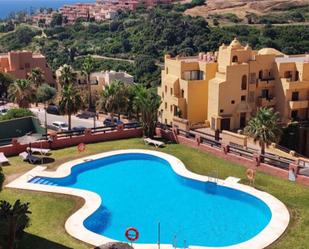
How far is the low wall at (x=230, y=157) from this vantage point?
34.6m

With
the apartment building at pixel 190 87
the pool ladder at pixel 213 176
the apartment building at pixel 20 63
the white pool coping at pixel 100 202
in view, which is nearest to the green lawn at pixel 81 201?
the pool ladder at pixel 213 176

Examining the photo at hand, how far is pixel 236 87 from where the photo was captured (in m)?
49.4

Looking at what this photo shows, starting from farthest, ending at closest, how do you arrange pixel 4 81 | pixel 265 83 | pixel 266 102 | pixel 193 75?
pixel 4 81
pixel 193 75
pixel 266 102
pixel 265 83

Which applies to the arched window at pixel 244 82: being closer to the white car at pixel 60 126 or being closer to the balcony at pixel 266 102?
the balcony at pixel 266 102

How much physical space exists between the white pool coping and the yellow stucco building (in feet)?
36.4

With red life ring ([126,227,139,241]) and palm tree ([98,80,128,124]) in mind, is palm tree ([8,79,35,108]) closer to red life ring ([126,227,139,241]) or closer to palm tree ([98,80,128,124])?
palm tree ([98,80,128,124])

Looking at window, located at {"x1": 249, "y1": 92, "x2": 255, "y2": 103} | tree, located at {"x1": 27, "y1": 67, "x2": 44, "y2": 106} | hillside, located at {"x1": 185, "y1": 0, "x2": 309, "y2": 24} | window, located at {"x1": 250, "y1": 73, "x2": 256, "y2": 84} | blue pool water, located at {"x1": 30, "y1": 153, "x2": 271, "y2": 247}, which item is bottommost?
blue pool water, located at {"x1": 30, "y1": 153, "x2": 271, "y2": 247}

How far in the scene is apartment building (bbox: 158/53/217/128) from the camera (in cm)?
5134

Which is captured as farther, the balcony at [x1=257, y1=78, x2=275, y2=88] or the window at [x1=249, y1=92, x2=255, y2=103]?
the window at [x1=249, y1=92, x2=255, y2=103]

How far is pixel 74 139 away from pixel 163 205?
51.6ft

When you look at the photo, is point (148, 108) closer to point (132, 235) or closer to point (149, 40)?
point (132, 235)

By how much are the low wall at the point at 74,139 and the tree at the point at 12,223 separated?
67.6 feet

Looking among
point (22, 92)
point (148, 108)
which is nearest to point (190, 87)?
point (148, 108)

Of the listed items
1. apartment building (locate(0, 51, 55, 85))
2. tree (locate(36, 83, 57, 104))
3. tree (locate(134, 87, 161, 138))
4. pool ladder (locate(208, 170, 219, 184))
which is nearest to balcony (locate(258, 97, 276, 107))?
tree (locate(134, 87, 161, 138))
